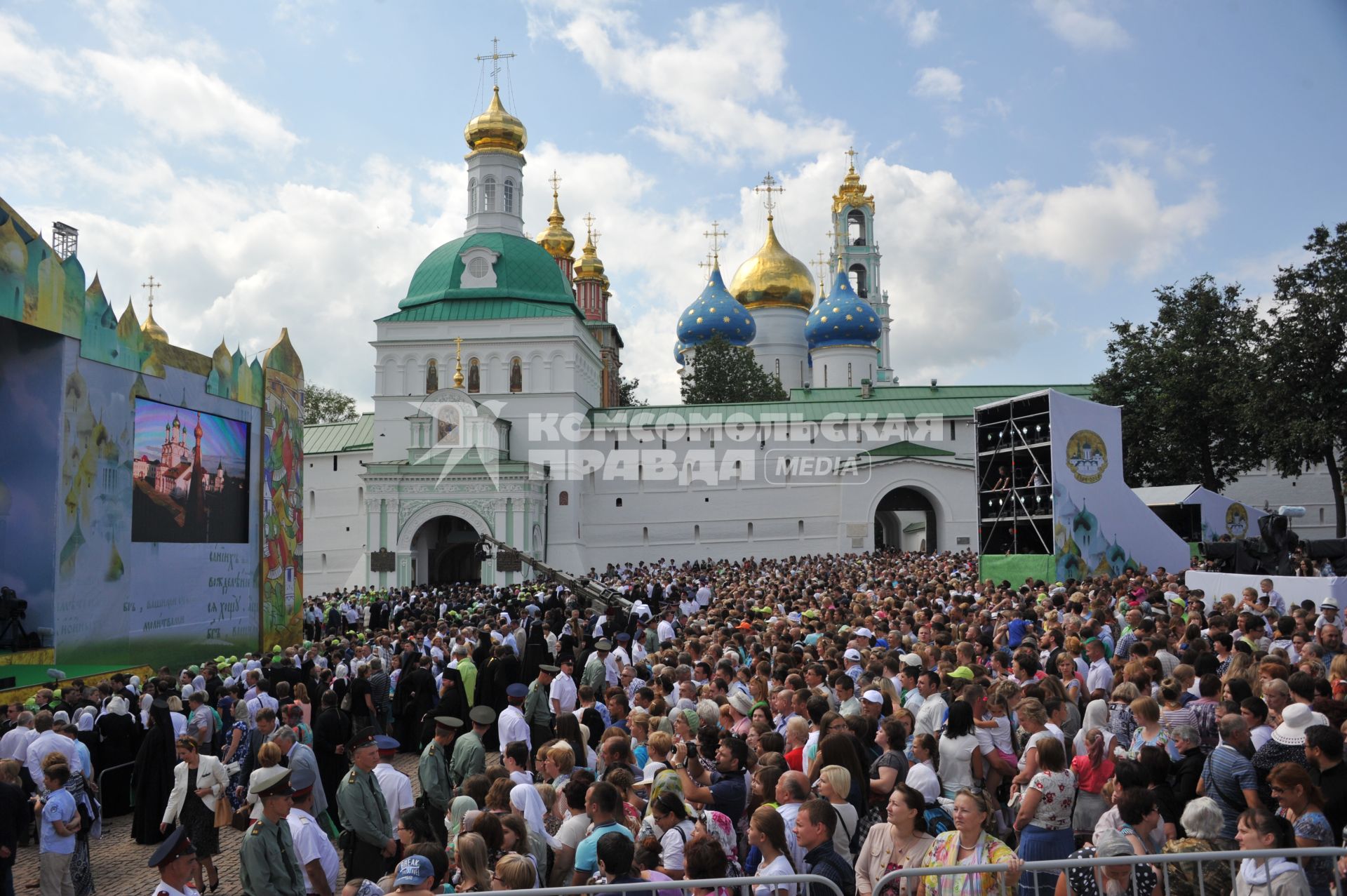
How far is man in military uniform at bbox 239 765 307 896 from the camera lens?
554 cm

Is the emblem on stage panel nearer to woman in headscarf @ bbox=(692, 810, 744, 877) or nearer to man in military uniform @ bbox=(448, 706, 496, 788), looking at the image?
man in military uniform @ bbox=(448, 706, 496, 788)

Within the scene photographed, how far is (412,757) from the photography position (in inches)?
545

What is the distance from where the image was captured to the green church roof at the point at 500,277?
150 feet

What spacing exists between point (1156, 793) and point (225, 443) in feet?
66.2

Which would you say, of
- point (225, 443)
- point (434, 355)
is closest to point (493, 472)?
point (434, 355)

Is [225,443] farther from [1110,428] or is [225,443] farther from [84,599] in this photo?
[1110,428]

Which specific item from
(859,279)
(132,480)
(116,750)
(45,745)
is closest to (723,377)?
(859,279)

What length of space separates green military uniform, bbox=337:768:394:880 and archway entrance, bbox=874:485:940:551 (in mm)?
39143

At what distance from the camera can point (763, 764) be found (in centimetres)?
593

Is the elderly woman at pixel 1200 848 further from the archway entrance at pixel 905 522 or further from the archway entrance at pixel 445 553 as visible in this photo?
the archway entrance at pixel 905 522

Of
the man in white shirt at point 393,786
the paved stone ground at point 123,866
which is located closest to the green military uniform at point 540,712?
the paved stone ground at point 123,866

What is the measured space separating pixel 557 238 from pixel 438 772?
56.9 meters

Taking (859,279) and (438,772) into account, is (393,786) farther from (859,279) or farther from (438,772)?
(859,279)

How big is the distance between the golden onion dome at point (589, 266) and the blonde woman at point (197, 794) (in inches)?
2321
